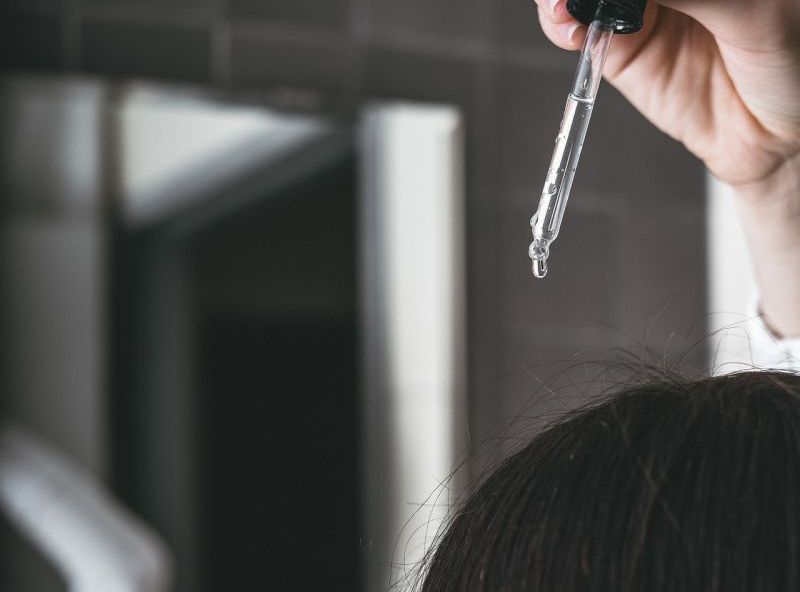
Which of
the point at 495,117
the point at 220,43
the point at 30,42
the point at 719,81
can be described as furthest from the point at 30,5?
the point at 719,81

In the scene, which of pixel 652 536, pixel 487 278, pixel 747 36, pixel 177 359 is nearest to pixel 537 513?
pixel 652 536

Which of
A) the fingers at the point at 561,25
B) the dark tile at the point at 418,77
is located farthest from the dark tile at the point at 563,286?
the fingers at the point at 561,25

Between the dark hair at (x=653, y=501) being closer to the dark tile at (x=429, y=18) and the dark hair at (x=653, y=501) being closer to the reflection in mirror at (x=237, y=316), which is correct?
the reflection in mirror at (x=237, y=316)

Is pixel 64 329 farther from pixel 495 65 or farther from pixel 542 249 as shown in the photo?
pixel 542 249

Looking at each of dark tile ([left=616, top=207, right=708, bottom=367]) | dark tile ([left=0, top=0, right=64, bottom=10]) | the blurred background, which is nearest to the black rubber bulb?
the blurred background

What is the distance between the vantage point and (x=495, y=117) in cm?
148

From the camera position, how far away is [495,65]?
1487 millimetres

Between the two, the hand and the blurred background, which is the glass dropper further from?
the blurred background

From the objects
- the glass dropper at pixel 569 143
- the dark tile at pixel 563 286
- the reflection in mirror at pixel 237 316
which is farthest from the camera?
the dark tile at pixel 563 286

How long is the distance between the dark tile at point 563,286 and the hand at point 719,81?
2.74 feet

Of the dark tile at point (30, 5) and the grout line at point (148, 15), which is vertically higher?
the dark tile at point (30, 5)

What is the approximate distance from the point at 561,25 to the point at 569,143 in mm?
58

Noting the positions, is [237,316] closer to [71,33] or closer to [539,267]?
[71,33]

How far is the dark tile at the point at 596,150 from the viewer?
1484 mm
